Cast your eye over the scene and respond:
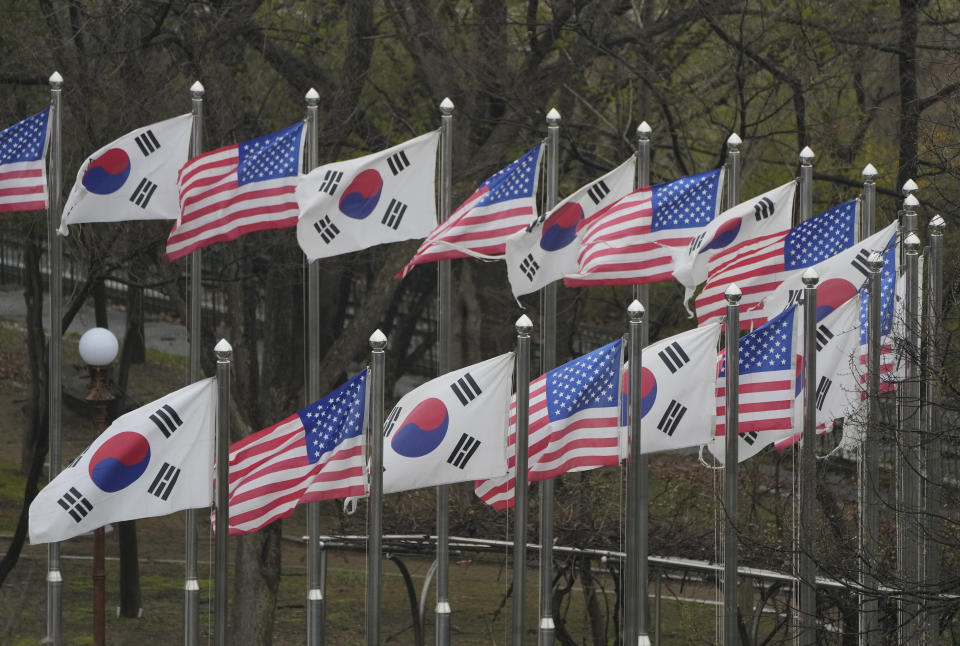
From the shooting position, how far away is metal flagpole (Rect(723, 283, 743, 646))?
15.1 m

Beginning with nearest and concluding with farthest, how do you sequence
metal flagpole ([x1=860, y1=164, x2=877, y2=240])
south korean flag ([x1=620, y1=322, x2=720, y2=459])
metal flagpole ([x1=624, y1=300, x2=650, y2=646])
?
metal flagpole ([x1=624, y1=300, x2=650, y2=646])
south korean flag ([x1=620, y1=322, x2=720, y2=459])
metal flagpole ([x1=860, y1=164, x2=877, y2=240])

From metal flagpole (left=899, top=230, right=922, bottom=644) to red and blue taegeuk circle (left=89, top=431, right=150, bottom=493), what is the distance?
6.51 m

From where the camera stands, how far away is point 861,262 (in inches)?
670

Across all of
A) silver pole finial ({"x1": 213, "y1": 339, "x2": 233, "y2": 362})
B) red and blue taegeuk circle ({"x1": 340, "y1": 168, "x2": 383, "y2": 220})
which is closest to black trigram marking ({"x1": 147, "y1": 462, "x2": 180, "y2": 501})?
silver pole finial ({"x1": 213, "y1": 339, "x2": 233, "y2": 362})

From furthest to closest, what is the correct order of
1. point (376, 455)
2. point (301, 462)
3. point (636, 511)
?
point (636, 511)
point (301, 462)
point (376, 455)

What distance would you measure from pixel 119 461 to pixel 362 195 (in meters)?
4.65

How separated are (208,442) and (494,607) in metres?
12.6

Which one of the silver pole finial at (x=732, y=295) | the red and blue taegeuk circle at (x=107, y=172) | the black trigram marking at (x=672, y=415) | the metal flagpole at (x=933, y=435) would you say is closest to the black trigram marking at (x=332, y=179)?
the red and blue taegeuk circle at (x=107, y=172)

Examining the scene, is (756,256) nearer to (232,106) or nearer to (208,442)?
(208,442)

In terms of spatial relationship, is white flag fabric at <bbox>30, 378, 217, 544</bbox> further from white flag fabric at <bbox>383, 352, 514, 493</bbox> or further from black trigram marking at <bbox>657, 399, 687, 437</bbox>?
black trigram marking at <bbox>657, 399, 687, 437</bbox>

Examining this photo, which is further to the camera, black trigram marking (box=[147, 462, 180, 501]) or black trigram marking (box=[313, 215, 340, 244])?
black trigram marking (box=[313, 215, 340, 244])

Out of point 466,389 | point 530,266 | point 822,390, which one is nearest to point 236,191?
point 530,266

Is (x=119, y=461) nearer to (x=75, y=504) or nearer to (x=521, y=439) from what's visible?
(x=75, y=504)

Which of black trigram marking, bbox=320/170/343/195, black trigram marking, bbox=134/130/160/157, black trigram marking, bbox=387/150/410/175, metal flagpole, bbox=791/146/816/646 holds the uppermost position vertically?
black trigram marking, bbox=134/130/160/157
